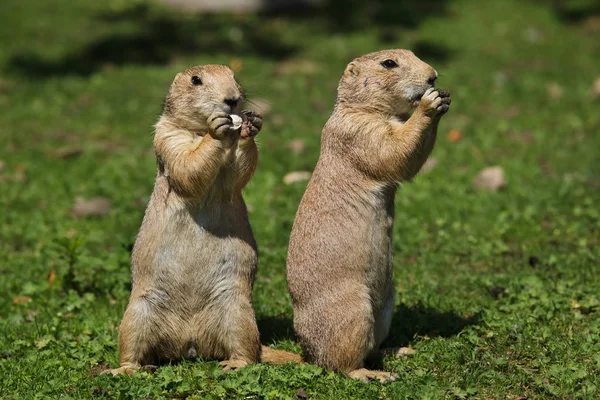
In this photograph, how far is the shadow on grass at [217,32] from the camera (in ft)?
42.7

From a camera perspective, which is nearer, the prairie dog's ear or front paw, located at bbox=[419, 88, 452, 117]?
front paw, located at bbox=[419, 88, 452, 117]

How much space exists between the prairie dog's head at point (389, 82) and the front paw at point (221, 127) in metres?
0.86

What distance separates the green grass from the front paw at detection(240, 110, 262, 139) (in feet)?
4.33

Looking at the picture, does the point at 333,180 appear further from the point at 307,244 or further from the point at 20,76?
the point at 20,76

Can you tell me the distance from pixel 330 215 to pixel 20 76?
336 inches

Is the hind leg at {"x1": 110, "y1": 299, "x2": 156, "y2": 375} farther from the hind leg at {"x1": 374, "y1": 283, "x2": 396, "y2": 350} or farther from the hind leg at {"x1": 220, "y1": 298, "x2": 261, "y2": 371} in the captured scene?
the hind leg at {"x1": 374, "y1": 283, "x2": 396, "y2": 350}

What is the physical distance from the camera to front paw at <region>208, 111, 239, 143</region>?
4.76m

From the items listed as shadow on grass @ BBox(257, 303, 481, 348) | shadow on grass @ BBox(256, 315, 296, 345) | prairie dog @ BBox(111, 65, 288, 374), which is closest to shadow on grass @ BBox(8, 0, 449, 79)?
shadow on grass @ BBox(256, 315, 296, 345)

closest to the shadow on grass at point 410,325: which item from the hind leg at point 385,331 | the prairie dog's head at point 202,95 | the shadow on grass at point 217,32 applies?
the hind leg at point 385,331

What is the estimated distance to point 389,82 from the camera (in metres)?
5.16

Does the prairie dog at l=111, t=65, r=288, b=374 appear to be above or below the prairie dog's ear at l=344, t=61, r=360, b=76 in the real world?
below

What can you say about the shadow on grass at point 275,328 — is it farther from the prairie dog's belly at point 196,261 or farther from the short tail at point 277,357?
the prairie dog's belly at point 196,261

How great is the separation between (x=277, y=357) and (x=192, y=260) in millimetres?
773

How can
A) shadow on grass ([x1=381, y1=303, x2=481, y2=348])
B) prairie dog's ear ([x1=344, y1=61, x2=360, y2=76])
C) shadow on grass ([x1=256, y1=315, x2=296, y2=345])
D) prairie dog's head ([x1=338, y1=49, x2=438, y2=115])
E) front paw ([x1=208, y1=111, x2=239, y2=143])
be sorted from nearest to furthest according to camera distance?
1. front paw ([x1=208, y1=111, x2=239, y2=143])
2. prairie dog's head ([x1=338, y1=49, x2=438, y2=115])
3. prairie dog's ear ([x1=344, y1=61, x2=360, y2=76])
4. shadow on grass ([x1=381, y1=303, x2=481, y2=348])
5. shadow on grass ([x1=256, y1=315, x2=296, y2=345])
